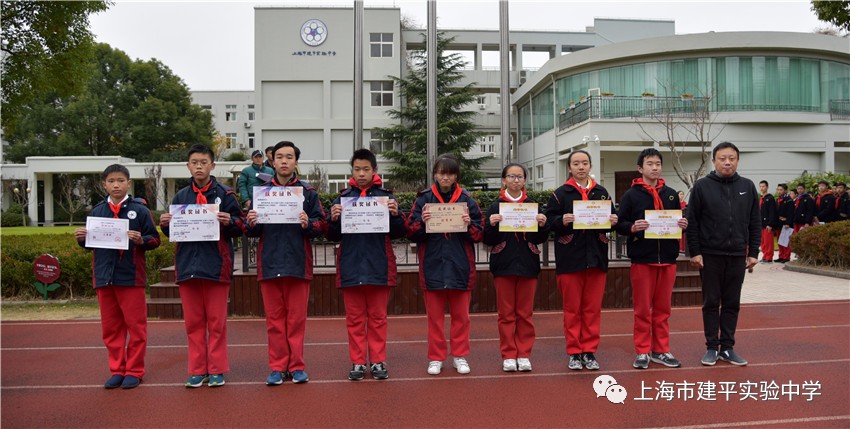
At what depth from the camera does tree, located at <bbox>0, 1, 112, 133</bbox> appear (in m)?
11.9

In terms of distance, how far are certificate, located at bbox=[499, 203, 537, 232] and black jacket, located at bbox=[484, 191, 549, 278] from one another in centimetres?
11

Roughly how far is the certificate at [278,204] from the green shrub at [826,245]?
1159 centimetres

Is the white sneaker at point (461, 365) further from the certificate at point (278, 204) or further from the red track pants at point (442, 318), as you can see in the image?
the certificate at point (278, 204)

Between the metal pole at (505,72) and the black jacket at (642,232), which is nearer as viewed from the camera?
the black jacket at (642,232)

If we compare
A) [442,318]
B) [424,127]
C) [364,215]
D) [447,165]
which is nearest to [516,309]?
[442,318]

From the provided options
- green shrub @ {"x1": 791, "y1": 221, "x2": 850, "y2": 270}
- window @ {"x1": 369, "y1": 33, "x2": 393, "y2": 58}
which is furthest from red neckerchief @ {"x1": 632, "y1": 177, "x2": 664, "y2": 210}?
window @ {"x1": 369, "y1": 33, "x2": 393, "y2": 58}

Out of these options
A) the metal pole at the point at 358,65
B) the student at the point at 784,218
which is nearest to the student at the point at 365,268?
the metal pole at the point at 358,65

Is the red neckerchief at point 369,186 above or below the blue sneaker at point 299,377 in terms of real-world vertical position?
above

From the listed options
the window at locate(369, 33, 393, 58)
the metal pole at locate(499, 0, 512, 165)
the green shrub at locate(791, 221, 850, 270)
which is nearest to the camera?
the green shrub at locate(791, 221, 850, 270)

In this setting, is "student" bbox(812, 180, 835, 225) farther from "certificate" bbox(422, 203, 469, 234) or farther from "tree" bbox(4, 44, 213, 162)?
"tree" bbox(4, 44, 213, 162)

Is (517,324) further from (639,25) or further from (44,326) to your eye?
(639,25)

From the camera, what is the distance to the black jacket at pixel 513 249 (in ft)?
16.7

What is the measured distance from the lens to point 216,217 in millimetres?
4789

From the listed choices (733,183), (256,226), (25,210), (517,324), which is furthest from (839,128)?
(25,210)
